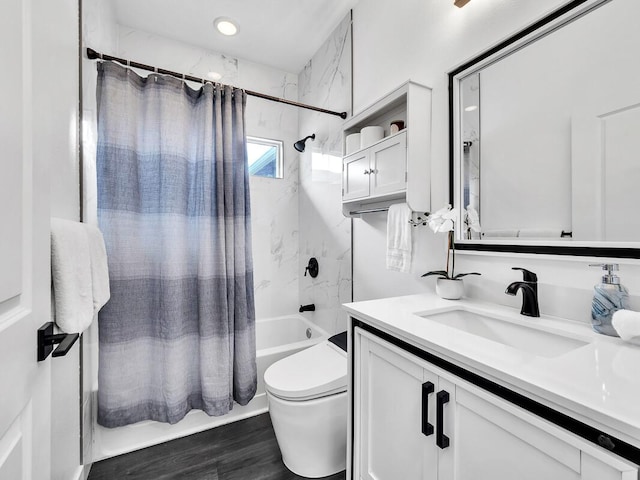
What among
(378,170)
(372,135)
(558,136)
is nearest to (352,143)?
(372,135)

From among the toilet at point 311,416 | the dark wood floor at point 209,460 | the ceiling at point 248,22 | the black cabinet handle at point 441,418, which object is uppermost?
the ceiling at point 248,22

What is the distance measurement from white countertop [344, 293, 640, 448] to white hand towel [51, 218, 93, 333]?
2.94 feet

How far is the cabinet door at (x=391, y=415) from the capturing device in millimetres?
797

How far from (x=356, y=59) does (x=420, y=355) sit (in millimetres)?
1896

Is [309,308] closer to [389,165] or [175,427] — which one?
[175,427]

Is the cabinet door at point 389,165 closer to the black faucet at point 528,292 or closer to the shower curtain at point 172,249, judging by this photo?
the black faucet at point 528,292

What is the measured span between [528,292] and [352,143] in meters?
1.20

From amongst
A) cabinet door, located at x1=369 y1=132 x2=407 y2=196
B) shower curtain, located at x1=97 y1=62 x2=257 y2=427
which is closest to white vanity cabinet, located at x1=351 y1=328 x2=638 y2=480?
cabinet door, located at x1=369 y1=132 x2=407 y2=196

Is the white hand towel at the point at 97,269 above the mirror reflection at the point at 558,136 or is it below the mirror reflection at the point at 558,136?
below

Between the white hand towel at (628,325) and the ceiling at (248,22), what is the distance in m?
2.17

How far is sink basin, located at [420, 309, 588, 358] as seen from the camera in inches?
32.8

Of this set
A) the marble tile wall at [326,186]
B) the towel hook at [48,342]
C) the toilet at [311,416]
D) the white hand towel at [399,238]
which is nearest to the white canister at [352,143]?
the marble tile wall at [326,186]

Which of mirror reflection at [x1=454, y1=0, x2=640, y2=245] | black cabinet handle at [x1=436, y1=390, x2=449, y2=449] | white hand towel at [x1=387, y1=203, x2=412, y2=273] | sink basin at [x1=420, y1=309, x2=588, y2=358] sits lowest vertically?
black cabinet handle at [x1=436, y1=390, x2=449, y2=449]

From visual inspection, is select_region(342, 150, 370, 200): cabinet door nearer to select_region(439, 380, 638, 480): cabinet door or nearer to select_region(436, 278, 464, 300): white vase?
select_region(436, 278, 464, 300): white vase
